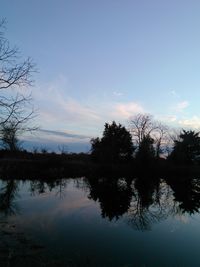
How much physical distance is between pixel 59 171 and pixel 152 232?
30036mm

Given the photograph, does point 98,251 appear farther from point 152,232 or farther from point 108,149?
point 108,149

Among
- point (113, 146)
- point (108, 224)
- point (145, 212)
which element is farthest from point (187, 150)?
point (108, 224)

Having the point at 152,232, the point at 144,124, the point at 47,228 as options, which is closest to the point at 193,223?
the point at 152,232

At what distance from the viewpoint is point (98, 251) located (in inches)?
505

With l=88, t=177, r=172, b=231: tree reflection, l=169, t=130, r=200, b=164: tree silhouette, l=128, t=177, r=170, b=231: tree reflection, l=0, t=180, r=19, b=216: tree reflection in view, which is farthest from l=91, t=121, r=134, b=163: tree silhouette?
l=128, t=177, r=170, b=231: tree reflection

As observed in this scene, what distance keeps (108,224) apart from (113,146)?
4147 cm

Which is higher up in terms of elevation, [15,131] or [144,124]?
[144,124]

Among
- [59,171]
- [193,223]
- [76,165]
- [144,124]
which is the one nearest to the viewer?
[193,223]

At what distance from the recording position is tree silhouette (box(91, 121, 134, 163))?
59.1 m

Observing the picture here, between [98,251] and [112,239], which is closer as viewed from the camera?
[98,251]

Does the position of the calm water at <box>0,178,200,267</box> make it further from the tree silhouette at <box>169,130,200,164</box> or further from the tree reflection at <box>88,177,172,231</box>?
the tree silhouette at <box>169,130,200,164</box>

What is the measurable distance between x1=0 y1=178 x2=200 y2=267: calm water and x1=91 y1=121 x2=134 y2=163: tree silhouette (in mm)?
25999

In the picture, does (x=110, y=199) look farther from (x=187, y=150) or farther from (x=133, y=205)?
(x=187, y=150)

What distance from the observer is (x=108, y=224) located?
18531 mm
